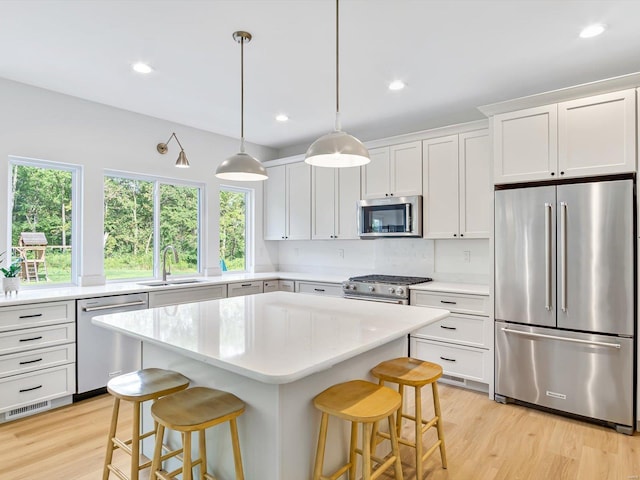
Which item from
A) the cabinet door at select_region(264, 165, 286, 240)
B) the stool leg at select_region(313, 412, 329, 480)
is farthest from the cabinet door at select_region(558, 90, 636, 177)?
the cabinet door at select_region(264, 165, 286, 240)

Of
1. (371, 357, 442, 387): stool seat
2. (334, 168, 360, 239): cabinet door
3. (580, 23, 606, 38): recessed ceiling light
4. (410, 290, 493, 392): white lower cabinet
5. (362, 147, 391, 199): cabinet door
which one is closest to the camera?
(371, 357, 442, 387): stool seat

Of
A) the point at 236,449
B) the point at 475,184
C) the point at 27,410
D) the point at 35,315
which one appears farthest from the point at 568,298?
the point at 27,410

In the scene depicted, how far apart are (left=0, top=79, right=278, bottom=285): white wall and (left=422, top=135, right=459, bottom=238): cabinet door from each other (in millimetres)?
2535

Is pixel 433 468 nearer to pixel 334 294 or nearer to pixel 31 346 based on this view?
pixel 334 294

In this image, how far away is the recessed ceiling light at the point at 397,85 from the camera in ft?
10.6

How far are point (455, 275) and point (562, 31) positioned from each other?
2.36 metres

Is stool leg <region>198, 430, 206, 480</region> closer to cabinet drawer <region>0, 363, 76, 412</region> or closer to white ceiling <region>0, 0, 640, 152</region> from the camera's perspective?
cabinet drawer <region>0, 363, 76, 412</region>

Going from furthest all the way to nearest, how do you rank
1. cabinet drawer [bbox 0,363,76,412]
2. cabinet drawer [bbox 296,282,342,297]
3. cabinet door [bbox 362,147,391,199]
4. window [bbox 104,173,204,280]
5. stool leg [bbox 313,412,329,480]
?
cabinet drawer [bbox 296,282,342,297]
cabinet door [bbox 362,147,391,199]
window [bbox 104,173,204,280]
cabinet drawer [bbox 0,363,76,412]
stool leg [bbox 313,412,329,480]

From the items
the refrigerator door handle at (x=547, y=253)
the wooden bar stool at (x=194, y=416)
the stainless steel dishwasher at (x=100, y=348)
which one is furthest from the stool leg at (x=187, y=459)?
the refrigerator door handle at (x=547, y=253)

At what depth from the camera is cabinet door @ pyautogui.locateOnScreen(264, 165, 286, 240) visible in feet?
17.1

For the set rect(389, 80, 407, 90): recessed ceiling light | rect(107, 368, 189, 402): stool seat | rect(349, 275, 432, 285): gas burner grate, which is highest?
rect(389, 80, 407, 90): recessed ceiling light

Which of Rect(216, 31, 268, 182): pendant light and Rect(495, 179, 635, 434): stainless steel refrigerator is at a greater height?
Rect(216, 31, 268, 182): pendant light

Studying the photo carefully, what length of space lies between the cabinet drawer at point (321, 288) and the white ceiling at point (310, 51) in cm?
190

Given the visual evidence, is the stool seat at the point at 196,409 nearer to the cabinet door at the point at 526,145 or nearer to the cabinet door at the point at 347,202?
the cabinet door at the point at 526,145
